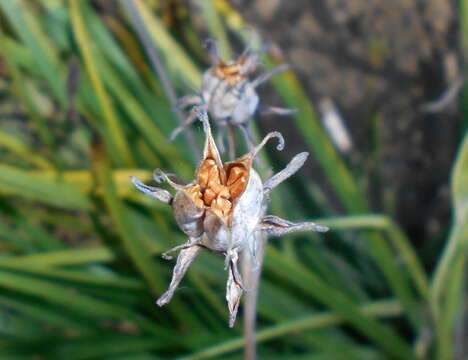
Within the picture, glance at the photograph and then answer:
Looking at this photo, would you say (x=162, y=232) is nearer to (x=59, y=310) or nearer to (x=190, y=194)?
(x=59, y=310)

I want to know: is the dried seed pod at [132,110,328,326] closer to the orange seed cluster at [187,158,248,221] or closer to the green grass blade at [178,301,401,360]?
the orange seed cluster at [187,158,248,221]

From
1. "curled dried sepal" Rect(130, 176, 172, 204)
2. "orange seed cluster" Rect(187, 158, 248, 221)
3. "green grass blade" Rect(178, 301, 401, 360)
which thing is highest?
"green grass blade" Rect(178, 301, 401, 360)

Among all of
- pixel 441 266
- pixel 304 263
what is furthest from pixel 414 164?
pixel 441 266

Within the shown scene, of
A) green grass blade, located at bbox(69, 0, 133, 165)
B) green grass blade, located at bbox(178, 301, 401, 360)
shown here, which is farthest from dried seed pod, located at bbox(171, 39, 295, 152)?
green grass blade, located at bbox(178, 301, 401, 360)

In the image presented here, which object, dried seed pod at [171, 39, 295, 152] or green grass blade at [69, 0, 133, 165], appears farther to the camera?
green grass blade at [69, 0, 133, 165]

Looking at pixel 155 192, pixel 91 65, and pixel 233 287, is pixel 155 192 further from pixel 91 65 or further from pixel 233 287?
pixel 91 65

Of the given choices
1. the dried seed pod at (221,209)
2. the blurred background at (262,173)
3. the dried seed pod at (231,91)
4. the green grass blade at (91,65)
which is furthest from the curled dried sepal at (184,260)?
the green grass blade at (91,65)

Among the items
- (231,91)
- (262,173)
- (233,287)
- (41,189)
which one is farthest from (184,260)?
(41,189)
